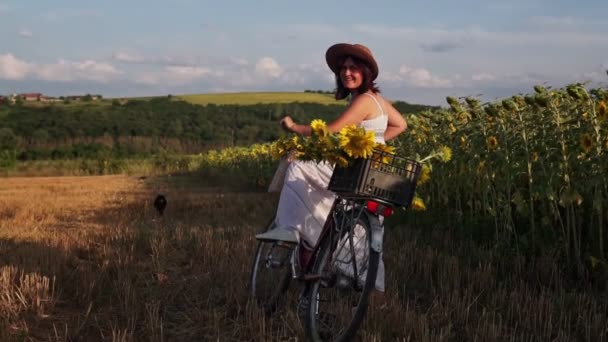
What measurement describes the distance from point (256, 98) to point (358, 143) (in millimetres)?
72721

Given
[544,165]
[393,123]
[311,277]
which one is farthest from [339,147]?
[544,165]

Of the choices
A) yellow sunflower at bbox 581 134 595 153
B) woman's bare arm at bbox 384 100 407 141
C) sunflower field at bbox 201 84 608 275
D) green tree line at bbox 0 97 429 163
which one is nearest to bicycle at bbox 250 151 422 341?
sunflower field at bbox 201 84 608 275

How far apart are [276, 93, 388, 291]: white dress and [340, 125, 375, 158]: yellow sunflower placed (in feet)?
2.22

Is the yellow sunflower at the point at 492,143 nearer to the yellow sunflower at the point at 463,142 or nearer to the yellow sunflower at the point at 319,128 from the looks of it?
the yellow sunflower at the point at 463,142

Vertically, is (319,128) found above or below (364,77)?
below

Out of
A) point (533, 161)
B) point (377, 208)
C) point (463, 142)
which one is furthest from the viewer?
point (463, 142)

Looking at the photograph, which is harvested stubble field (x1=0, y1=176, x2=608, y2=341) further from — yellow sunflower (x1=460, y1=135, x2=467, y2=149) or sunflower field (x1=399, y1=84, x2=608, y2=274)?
yellow sunflower (x1=460, y1=135, x2=467, y2=149)

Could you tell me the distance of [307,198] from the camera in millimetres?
4742

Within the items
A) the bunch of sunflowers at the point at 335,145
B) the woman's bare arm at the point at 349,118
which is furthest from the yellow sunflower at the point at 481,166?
the bunch of sunflowers at the point at 335,145

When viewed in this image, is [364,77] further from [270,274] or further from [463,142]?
[463,142]

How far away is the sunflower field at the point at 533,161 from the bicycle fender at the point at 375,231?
0.37m

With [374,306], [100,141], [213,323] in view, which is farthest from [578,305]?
[100,141]

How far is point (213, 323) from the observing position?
4777mm

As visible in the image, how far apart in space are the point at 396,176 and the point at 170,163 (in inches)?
1309
